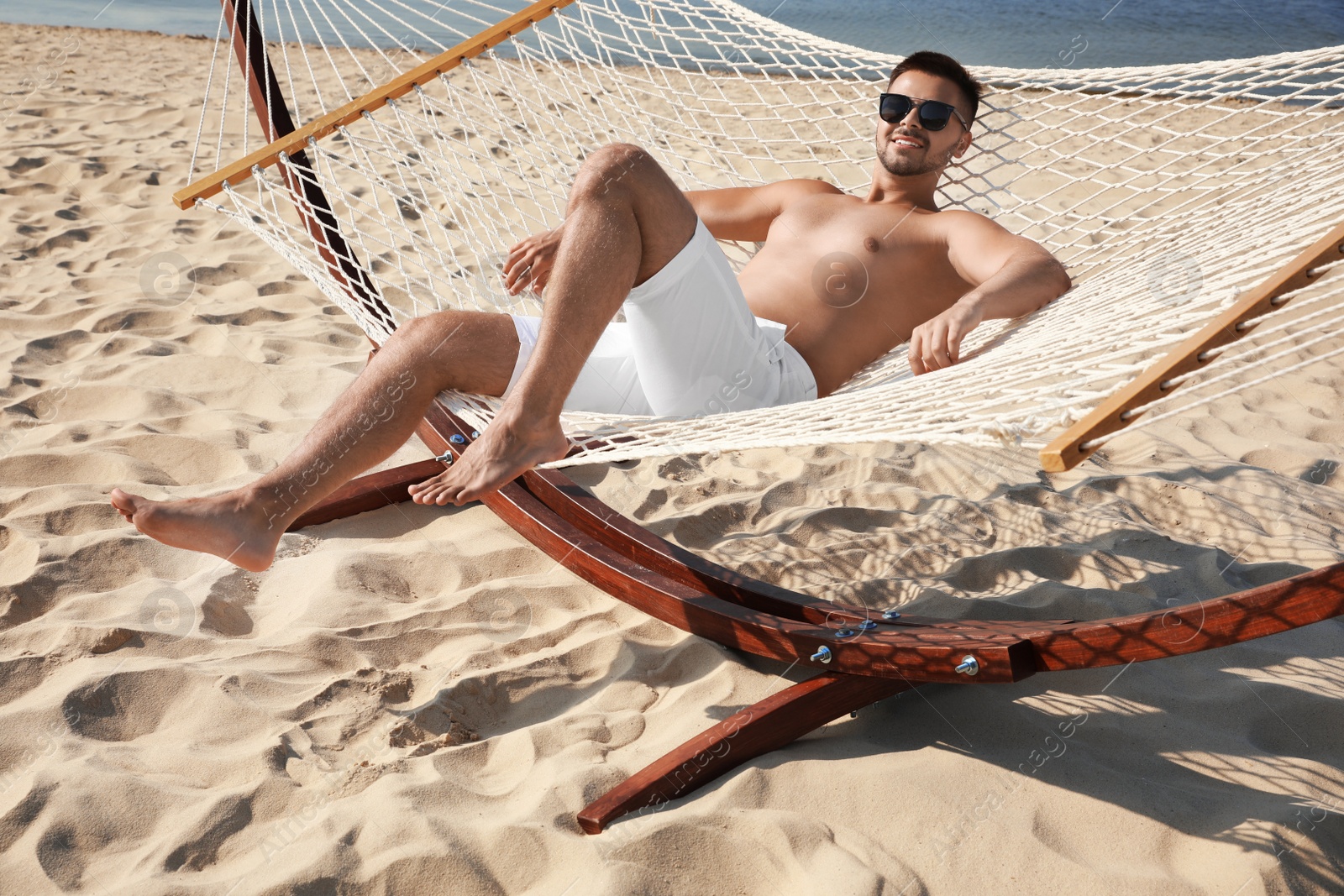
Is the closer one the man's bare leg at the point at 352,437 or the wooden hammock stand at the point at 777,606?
the wooden hammock stand at the point at 777,606

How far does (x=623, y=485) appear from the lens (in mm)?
1906

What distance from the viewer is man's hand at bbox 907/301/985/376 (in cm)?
139

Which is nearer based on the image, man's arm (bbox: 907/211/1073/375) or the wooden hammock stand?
the wooden hammock stand

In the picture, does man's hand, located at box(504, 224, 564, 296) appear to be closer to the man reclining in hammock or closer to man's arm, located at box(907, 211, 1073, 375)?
the man reclining in hammock

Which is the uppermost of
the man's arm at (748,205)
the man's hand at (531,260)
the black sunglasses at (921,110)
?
the black sunglasses at (921,110)

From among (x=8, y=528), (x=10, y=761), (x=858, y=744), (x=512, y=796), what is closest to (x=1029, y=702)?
(x=858, y=744)

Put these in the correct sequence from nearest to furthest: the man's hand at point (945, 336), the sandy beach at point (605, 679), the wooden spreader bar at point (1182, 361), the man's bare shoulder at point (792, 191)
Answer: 1. the wooden spreader bar at point (1182, 361)
2. the sandy beach at point (605, 679)
3. the man's hand at point (945, 336)
4. the man's bare shoulder at point (792, 191)

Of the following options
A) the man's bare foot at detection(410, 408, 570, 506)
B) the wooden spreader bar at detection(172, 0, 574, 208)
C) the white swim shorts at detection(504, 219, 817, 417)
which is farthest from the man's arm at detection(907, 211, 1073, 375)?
the wooden spreader bar at detection(172, 0, 574, 208)

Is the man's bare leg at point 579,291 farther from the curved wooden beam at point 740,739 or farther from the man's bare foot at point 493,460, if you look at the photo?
the curved wooden beam at point 740,739

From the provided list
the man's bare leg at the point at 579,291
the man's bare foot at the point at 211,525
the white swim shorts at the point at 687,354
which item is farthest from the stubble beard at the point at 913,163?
the man's bare foot at the point at 211,525

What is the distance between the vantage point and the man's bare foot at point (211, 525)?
3.97ft

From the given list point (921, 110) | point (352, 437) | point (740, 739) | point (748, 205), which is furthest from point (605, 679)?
point (921, 110)

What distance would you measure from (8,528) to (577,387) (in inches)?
36.4

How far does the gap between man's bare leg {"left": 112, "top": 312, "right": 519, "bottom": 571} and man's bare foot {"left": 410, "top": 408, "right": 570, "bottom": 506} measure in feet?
0.45
